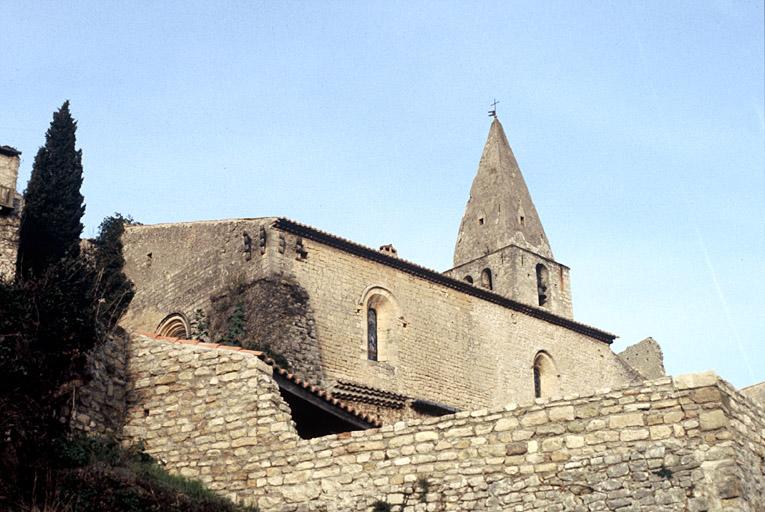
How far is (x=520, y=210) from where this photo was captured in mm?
Result: 40250

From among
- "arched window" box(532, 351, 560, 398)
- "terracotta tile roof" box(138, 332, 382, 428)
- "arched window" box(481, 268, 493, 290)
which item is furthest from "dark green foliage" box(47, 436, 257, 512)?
"arched window" box(481, 268, 493, 290)

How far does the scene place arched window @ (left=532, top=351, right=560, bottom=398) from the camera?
31.4 m

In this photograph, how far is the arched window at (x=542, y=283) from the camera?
126 ft

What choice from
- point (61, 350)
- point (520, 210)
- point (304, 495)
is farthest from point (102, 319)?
point (520, 210)

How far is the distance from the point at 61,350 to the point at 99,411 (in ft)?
4.12

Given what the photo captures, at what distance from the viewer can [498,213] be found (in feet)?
131

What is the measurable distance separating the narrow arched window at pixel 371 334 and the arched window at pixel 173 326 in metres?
4.97

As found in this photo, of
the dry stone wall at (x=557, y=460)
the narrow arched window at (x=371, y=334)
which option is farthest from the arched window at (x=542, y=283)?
the dry stone wall at (x=557, y=460)

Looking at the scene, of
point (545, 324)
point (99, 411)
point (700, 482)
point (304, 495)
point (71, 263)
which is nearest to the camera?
point (700, 482)

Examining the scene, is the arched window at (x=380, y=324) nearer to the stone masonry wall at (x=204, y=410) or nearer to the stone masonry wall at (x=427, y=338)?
the stone masonry wall at (x=427, y=338)

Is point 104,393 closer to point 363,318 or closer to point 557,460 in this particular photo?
point 557,460

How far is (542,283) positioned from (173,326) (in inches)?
657

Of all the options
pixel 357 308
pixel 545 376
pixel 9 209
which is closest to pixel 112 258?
pixel 9 209

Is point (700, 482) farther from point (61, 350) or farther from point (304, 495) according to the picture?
point (61, 350)
